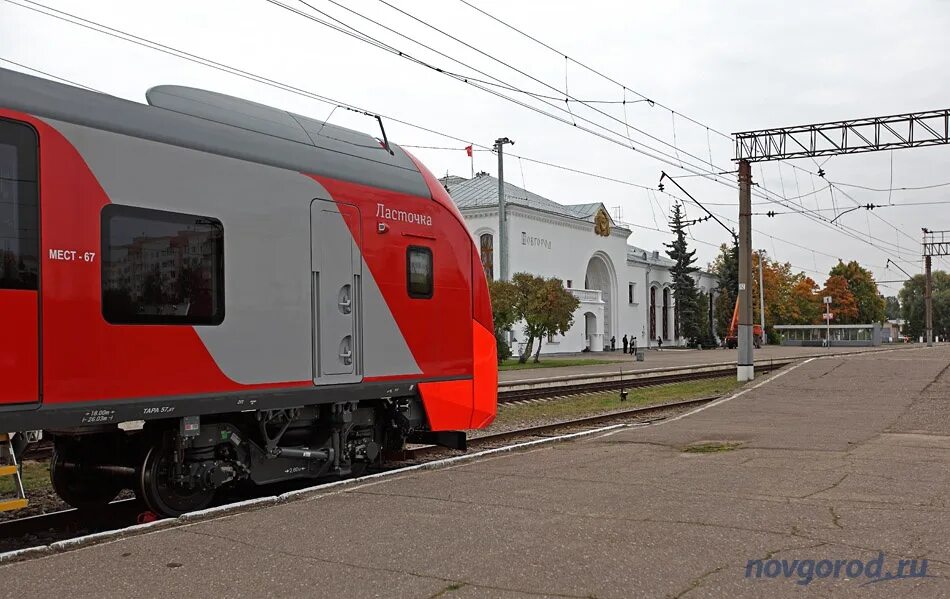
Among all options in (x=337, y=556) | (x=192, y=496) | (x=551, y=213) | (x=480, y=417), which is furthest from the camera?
(x=551, y=213)

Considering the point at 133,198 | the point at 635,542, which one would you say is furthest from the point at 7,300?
the point at 635,542

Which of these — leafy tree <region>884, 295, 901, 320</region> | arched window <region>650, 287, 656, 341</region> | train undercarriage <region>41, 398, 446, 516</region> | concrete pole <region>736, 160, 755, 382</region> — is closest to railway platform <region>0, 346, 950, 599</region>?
train undercarriage <region>41, 398, 446, 516</region>

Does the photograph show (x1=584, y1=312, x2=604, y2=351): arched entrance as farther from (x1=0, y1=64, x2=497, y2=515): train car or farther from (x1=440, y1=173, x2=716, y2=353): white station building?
(x1=0, y1=64, x2=497, y2=515): train car

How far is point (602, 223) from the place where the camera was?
66875 millimetres

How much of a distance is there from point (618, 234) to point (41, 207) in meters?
65.0

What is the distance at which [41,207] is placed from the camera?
668cm

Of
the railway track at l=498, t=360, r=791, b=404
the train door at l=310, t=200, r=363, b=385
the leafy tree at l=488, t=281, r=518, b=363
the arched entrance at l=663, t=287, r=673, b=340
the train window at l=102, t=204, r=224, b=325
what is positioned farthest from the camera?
the arched entrance at l=663, t=287, r=673, b=340

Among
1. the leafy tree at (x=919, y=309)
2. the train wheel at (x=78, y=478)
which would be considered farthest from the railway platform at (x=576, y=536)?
the leafy tree at (x=919, y=309)

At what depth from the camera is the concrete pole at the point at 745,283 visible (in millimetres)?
27328

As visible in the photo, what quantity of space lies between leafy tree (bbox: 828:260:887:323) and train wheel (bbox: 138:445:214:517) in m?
112

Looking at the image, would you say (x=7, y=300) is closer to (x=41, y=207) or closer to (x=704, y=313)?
(x=41, y=207)

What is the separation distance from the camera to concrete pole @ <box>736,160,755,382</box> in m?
27.3

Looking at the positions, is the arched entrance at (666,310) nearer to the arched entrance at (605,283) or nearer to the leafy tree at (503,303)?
the arched entrance at (605,283)

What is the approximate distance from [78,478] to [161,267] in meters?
2.47
